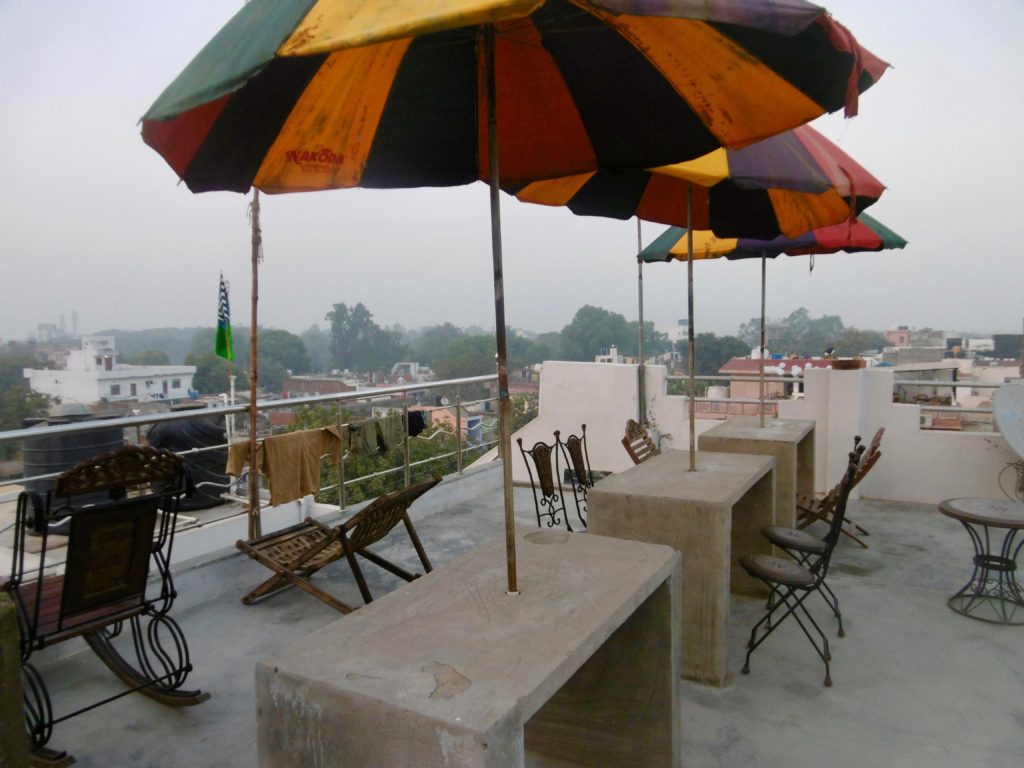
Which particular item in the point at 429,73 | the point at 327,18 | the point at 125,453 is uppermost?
the point at 429,73

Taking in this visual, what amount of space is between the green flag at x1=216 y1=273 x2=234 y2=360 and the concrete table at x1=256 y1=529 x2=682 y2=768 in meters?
4.51

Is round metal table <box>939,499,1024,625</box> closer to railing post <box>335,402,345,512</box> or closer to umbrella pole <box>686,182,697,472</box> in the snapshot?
umbrella pole <box>686,182,697,472</box>

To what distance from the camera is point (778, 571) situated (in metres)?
2.95

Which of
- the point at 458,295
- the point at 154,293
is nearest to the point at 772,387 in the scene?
the point at 458,295

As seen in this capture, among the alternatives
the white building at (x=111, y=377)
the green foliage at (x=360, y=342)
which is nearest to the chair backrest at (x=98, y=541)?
the white building at (x=111, y=377)

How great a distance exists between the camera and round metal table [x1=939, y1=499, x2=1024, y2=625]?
11.2 ft

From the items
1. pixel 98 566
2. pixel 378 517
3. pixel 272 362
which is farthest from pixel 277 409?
pixel 272 362

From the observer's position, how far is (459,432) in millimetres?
5973

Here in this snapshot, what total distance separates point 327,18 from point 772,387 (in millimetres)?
21098

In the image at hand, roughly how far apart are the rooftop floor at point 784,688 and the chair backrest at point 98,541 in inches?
19.3

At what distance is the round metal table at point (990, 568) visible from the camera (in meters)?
3.40

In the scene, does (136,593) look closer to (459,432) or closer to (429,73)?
(429,73)

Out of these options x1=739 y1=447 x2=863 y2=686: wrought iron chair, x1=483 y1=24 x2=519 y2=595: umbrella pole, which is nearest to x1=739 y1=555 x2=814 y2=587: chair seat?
x1=739 y1=447 x2=863 y2=686: wrought iron chair

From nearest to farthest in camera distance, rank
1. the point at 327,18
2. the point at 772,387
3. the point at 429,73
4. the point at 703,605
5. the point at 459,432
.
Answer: the point at 327,18, the point at 429,73, the point at 703,605, the point at 459,432, the point at 772,387
